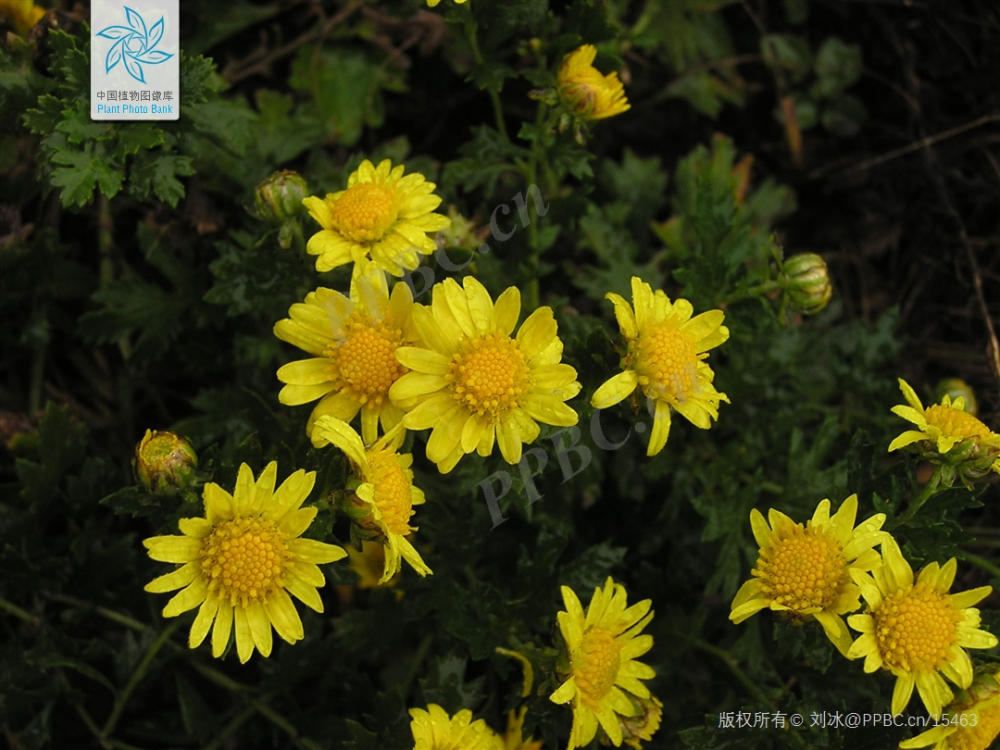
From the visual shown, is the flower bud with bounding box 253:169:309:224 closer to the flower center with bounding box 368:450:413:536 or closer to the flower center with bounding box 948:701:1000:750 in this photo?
the flower center with bounding box 368:450:413:536

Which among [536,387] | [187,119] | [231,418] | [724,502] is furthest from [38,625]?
[724,502]

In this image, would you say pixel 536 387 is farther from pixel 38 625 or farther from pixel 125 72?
pixel 38 625

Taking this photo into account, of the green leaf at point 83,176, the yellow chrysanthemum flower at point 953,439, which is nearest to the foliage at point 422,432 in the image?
the green leaf at point 83,176

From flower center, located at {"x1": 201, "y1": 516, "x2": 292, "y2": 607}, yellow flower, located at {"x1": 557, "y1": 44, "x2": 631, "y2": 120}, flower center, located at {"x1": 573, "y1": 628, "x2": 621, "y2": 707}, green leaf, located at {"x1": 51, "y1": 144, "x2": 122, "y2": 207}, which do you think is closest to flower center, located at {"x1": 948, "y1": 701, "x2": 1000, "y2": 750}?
flower center, located at {"x1": 573, "y1": 628, "x2": 621, "y2": 707}

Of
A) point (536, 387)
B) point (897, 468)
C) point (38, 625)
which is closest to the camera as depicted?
point (536, 387)

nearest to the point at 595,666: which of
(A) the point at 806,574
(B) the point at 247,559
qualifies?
(A) the point at 806,574
